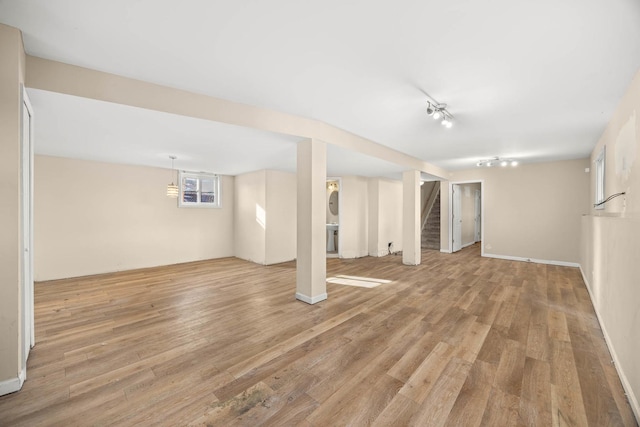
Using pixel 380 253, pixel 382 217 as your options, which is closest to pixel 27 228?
pixel 380 253

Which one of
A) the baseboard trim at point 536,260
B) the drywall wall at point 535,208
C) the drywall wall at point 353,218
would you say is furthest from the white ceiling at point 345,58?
the baseboard trim at point 536,260

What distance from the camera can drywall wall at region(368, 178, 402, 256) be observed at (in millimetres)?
7566

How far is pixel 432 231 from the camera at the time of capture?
9625mm

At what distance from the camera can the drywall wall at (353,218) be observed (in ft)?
23.8

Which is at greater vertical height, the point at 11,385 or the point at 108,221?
the point at 108,221

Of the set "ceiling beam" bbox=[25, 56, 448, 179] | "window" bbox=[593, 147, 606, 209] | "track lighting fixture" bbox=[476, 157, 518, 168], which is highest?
"track lighting fixture" bbox=[476, 157, 518, 168]

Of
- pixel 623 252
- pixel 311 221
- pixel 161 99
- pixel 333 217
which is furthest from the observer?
pixel 333 217

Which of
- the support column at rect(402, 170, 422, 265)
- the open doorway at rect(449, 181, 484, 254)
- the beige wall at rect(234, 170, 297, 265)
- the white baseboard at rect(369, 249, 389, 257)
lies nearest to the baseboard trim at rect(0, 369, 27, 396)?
the beige wall at rect(234, 170, 297, 265)

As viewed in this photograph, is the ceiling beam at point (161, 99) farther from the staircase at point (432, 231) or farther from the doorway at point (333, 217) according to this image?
the staircase at point (432, 231)

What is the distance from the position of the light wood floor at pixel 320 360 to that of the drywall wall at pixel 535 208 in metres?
2.53

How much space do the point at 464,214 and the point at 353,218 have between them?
15.0ft

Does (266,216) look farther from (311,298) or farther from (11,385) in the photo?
(11,385)

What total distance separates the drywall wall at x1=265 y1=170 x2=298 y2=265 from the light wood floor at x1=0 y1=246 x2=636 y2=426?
7.74 ft

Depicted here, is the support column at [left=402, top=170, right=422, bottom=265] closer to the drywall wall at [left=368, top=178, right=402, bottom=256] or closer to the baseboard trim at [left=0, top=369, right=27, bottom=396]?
the drywall wall at [left=368, top=178, right=402, bottom=256]
